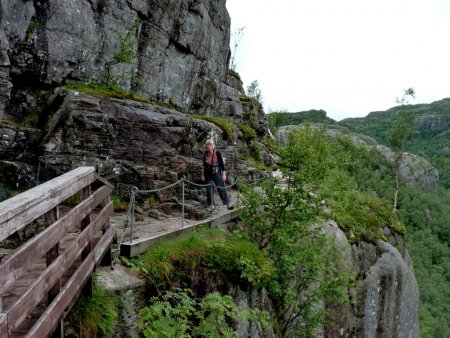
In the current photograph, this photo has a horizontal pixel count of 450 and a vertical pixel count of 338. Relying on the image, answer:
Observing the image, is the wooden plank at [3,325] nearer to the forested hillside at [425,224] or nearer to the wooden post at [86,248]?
the wooden post at [86,248]

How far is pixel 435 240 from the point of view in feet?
234

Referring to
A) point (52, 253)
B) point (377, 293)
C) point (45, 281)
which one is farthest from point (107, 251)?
→ point (377, 293)

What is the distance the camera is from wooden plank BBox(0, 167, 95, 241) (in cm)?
302

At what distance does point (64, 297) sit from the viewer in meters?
4.27

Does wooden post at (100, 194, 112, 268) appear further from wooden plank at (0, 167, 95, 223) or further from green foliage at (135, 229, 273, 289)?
wooden plank at (0, 167, 95, 223)

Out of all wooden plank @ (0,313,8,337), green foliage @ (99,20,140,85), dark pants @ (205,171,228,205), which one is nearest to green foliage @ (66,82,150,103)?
green foliage @ (99,20,140,85)

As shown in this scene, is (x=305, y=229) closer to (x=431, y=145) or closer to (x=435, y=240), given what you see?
(x=435, y=240)

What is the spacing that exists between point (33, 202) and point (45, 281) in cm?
77

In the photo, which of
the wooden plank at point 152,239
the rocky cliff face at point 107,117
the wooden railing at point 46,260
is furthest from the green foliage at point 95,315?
the rocky cliff face at point 107,117

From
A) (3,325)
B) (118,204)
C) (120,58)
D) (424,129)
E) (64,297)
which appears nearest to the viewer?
(3,325)

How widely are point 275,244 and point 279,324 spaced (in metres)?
2.01

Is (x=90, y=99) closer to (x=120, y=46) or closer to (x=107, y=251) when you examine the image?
(x=120, y=46)

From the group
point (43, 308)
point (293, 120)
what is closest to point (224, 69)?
point (43, 308)

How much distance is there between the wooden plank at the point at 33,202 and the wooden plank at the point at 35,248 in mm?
184
